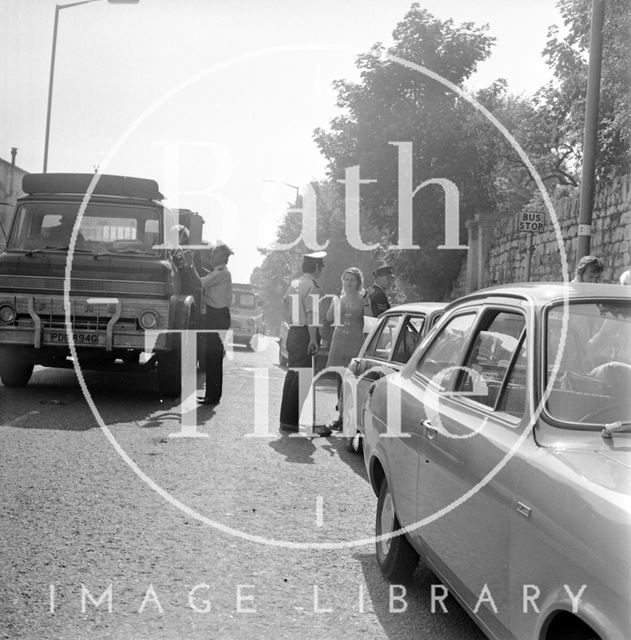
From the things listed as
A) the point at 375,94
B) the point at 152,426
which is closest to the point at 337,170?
the point at 375,94

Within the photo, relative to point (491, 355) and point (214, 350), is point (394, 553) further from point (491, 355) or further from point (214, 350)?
point (214, 350)

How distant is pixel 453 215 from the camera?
113 feet

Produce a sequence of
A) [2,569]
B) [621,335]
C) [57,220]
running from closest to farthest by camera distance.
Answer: [621,335]
[2,569]
[57,220]

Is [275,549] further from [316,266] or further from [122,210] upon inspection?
[122,210]

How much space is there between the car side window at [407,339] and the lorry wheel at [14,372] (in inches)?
230

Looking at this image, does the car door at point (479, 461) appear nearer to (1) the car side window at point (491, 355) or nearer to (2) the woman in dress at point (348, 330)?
(1) the car side window at point (491, 355)

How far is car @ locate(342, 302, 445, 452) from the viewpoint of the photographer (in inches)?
279

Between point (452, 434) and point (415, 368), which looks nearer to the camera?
point (452, 434)

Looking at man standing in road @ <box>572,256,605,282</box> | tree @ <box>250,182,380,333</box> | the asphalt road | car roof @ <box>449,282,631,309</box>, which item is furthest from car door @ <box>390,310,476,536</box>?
tree @ <box>250,182,380,333</box>

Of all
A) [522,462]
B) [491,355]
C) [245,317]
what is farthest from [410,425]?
[245,317]

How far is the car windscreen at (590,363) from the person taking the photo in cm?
302

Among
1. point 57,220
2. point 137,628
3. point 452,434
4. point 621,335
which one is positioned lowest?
point 137,628

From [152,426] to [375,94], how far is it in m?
28.0

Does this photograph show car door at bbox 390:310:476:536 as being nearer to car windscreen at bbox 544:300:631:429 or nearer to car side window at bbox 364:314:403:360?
car windscreen at bbox 544:300:631:429
